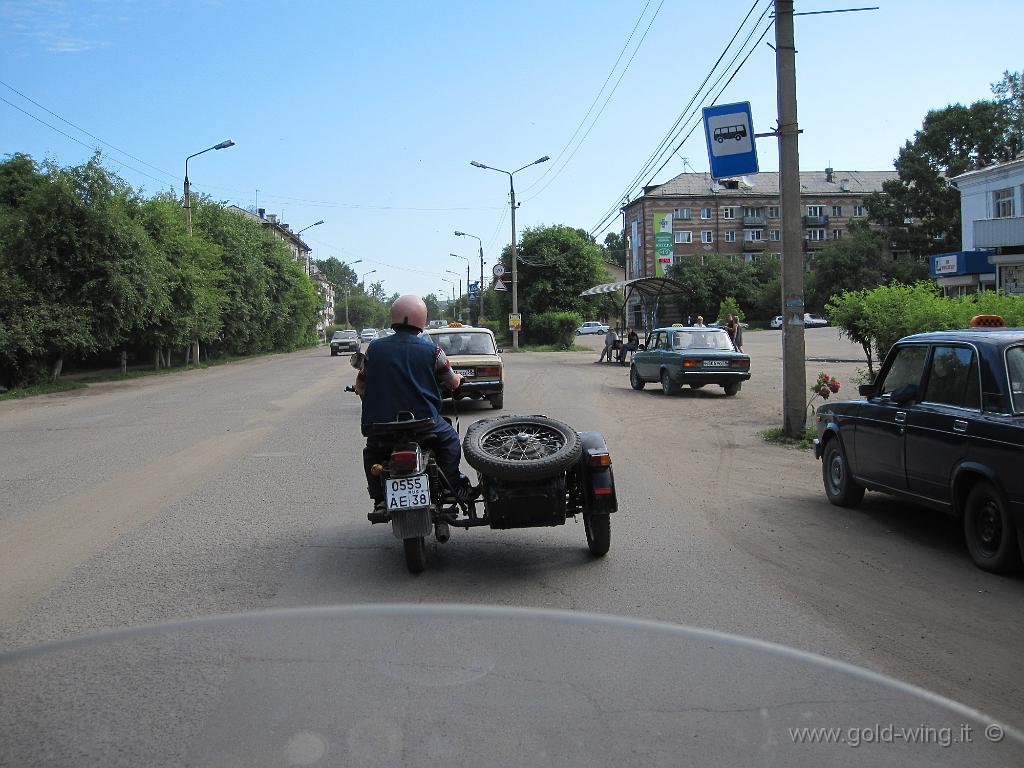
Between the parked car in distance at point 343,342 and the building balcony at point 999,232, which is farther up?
the building balcony at point 999,232

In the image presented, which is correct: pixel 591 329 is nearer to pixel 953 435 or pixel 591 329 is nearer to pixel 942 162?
pixel 942 162

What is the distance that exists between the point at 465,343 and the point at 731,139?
6.68 metres

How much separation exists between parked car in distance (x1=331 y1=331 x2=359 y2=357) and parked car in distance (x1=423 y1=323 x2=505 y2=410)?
36.3m

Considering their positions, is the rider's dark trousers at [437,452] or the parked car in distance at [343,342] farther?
the parked car in distance at [343,342]

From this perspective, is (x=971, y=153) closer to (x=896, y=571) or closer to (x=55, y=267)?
(x=55, y=267)

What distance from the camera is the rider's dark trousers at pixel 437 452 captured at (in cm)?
603

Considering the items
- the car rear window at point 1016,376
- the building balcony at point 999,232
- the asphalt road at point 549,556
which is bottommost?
the asphalt road at point 549,556

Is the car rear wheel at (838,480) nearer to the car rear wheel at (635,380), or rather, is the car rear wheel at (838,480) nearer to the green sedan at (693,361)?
the green sedan at (693,361)

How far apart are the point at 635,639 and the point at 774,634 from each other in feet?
2.38

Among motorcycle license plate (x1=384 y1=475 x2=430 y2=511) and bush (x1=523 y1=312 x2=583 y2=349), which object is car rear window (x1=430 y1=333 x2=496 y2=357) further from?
bush (x1=523 y1=312 x2=583 y2=349)

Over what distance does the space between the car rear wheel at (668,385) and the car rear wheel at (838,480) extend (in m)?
11.8

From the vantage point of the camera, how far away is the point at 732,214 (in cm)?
9750

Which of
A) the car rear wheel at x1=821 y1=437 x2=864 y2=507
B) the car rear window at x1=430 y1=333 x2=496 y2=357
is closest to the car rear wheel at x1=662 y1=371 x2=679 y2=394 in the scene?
the car rear window at x1=430 y1=333 x2=496 y2=357

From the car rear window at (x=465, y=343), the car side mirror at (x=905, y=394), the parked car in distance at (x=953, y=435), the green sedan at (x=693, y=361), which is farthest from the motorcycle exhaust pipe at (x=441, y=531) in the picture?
the green sedan at (x=693, y=361)
